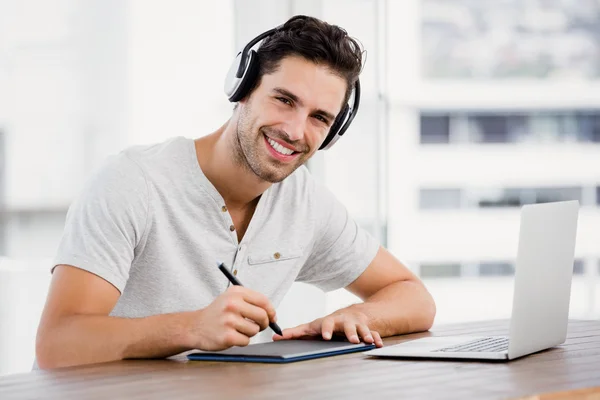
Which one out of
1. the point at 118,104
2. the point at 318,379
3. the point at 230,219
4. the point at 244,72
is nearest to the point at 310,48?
the point at 244,72

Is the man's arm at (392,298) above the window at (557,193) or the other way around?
above

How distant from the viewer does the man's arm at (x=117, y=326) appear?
1.38 metres

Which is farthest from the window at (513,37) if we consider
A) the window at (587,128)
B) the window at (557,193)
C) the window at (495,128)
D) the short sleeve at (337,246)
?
the short sleeve at (337,246)

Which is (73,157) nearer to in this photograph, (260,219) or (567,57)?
(260,219)

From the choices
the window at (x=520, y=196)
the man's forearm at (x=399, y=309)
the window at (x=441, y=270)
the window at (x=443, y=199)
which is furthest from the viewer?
the window at (x=441, y=270)

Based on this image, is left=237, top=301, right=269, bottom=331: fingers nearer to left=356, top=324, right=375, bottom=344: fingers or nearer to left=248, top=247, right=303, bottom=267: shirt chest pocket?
left=356, top=324, right=375, bottom=344: fingers

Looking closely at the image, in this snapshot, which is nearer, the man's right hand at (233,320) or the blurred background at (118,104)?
the man's right hand at (233,320)

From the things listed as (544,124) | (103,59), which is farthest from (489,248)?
(103,59)

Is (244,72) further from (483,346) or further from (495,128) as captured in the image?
(495,128)

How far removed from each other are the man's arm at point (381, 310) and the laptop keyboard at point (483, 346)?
5.8 inches

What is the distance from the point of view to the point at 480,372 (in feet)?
4.14

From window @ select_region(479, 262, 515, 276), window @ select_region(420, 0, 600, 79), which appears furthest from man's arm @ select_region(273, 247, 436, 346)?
window @ select_region(479, 262, 515, 276)

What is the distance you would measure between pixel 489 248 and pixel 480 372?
15.9m

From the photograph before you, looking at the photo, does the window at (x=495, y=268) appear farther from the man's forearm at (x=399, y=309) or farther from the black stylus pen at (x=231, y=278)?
the black stylus pen at (x=231, y=278)
